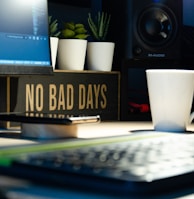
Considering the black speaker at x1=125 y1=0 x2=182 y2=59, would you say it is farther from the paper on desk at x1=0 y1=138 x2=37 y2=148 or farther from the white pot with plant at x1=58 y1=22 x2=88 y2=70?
the paper on desk at x1=0 y1=138 x2=37 y2=148

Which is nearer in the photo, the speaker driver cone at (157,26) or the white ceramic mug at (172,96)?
the white ceramic mug at (172,96)

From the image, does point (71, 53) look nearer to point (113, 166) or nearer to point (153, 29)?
point (153, 29)

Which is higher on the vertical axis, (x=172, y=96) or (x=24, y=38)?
(x=24, y=38)

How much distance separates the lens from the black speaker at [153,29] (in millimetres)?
1659

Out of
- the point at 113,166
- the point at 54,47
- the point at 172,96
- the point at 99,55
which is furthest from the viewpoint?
the point at 99,55

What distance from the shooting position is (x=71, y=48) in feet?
5.04

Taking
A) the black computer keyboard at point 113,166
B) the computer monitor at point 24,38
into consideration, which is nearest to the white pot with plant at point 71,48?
the computer monitor at point 24,38

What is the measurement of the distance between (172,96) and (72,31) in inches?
18.6

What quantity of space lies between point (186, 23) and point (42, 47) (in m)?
0.99

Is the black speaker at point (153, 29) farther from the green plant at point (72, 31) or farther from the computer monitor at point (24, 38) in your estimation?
the computer monitor at point (24, 38)

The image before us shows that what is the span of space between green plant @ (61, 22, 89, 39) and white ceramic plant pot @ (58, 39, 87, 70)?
0.8 inches

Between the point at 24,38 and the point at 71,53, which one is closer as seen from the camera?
the point at 24,38

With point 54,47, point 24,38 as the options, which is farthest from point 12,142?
point 54,47

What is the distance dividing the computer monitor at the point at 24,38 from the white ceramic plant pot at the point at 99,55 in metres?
0.37
